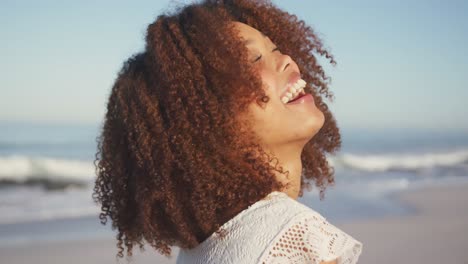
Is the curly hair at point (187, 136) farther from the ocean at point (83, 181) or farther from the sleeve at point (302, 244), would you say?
the ocean at point (83, 181)

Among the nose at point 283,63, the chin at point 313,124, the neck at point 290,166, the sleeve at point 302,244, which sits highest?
the nose at point 283,63

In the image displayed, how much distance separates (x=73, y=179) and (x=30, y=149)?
5643mm

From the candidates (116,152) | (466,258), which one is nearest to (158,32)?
(116,152)

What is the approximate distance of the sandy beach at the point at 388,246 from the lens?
6.15m

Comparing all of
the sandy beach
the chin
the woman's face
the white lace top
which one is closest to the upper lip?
the woman's face

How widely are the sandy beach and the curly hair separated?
3884 mm

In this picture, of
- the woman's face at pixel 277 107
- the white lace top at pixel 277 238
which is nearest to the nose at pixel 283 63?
the woman's face at pixel 277 107

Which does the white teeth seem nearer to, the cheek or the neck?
the cheek

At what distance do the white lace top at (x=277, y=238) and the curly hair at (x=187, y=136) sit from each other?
8cm

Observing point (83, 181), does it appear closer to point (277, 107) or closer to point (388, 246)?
point (388, 246)

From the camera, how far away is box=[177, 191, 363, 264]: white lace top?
2055 millimetres

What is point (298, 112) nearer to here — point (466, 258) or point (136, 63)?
point (136, 63)

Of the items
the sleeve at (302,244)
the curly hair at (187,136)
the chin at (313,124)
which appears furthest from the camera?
the chin at (313,124)

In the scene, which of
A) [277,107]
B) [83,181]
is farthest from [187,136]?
[83,181]
